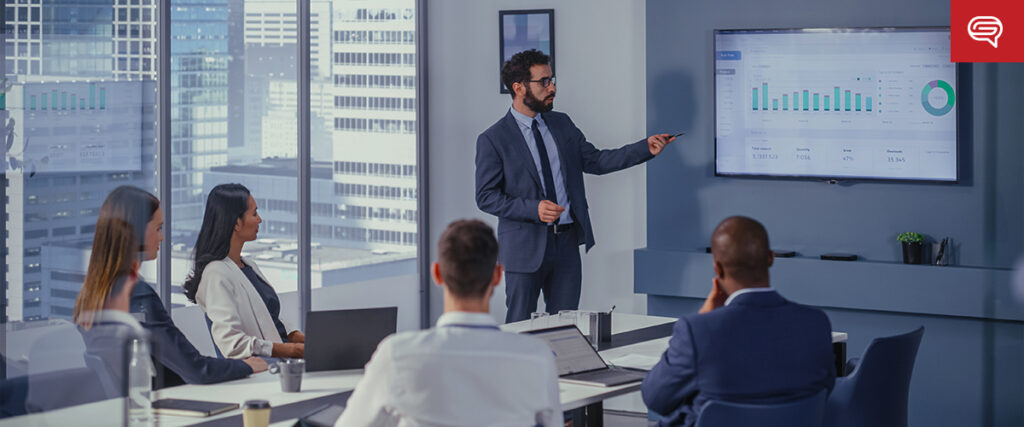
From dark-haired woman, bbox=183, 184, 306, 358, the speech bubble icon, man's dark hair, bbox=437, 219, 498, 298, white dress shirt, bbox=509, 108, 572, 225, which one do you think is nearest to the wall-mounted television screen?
the speech bubble icon

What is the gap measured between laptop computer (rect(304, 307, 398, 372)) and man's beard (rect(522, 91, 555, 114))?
2.27 meters

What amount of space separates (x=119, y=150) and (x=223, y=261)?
1244 millimetres

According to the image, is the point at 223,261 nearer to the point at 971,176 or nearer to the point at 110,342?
the point at 110,342

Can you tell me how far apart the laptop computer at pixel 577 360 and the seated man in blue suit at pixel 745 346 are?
0.43 meters

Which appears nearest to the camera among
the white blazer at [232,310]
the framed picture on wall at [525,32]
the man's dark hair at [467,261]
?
the man's dark hair at [467,261]

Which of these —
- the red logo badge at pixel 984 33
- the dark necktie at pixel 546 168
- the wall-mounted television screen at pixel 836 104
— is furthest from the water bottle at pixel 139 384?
the red logo badge at pixel 984 33

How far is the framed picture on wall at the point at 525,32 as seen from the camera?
677 centimetres

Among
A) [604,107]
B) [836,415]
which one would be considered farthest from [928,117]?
[836,415]

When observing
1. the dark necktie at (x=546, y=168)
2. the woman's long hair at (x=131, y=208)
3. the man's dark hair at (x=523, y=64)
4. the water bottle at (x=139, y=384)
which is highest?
the man's dark hair at (x=523, y=64)

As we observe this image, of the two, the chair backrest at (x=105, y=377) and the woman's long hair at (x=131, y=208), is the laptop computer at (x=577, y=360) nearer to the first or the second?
the woman's long hair at (x=131, y=208)

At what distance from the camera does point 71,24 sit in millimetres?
4996

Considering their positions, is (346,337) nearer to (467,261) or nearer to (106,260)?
(106,260)

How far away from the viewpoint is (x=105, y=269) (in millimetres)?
3553

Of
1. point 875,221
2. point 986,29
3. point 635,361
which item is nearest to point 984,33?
point 986,29
